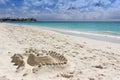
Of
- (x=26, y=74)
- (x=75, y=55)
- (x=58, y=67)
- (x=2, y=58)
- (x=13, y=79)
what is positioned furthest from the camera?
(x=75, y=55)

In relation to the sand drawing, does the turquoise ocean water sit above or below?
below

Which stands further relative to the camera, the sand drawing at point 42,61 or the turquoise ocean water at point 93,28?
the turquoise ocean water at point 93,28

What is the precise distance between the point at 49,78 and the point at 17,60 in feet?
3.85

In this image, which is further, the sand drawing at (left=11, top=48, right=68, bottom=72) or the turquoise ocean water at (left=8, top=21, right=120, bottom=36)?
the turquoise ocean water at (left=8, top=21, right=120, bottom=36)

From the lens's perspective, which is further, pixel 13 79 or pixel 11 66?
pixel 11 66

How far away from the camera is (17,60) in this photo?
459cm

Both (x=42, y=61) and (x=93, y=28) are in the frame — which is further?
(x=93, y=28)

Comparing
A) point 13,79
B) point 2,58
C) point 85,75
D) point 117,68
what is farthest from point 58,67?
point 2,58

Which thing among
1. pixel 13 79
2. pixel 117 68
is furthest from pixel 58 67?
pixel 117 68

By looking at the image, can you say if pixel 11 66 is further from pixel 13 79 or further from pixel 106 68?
pixel 106 68

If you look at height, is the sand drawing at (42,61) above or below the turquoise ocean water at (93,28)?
above

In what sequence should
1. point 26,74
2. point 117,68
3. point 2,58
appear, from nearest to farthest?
1. point 26,74
2. point 117,68
3. point 2,58

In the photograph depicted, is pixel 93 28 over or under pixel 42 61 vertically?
under

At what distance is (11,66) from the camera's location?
4.41 metres
